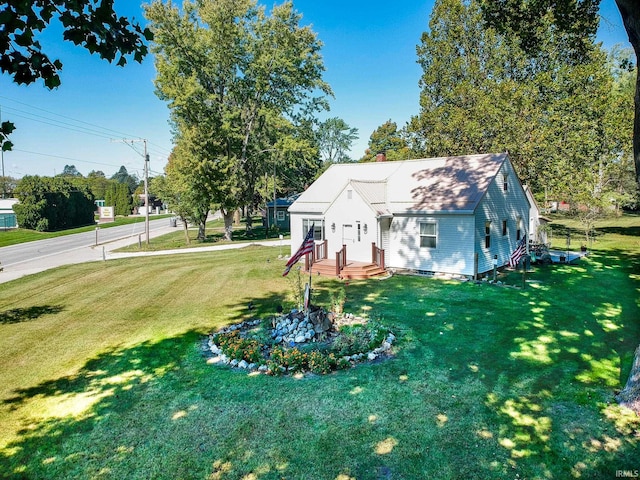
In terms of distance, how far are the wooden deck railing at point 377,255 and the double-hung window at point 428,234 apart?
6.43ft

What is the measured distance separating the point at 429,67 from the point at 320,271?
86.2 feet

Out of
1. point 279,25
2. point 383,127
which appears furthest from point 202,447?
point 383,127

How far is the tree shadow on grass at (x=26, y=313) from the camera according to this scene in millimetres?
12367

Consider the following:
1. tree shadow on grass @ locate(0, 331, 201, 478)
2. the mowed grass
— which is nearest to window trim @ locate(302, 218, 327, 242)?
the mowed grass

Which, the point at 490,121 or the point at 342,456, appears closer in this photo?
the point at 342,456

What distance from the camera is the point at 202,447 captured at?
575cm

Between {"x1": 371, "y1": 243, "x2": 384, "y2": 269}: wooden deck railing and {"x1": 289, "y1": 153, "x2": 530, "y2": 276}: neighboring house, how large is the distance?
184 mm

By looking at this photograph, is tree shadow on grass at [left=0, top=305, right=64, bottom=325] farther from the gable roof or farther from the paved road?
the gable roof

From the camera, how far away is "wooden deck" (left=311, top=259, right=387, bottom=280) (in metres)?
17.7

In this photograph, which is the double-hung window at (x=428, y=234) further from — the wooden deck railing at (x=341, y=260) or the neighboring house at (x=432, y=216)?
the wooden deck railing at (x=341, y=260)

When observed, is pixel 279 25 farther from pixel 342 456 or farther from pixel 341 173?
pixel 342 456

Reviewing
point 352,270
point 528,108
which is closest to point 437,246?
point 352,270

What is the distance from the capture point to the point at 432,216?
58.0ft

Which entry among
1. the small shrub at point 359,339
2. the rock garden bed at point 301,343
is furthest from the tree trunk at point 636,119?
the small shrub at point 359,339
